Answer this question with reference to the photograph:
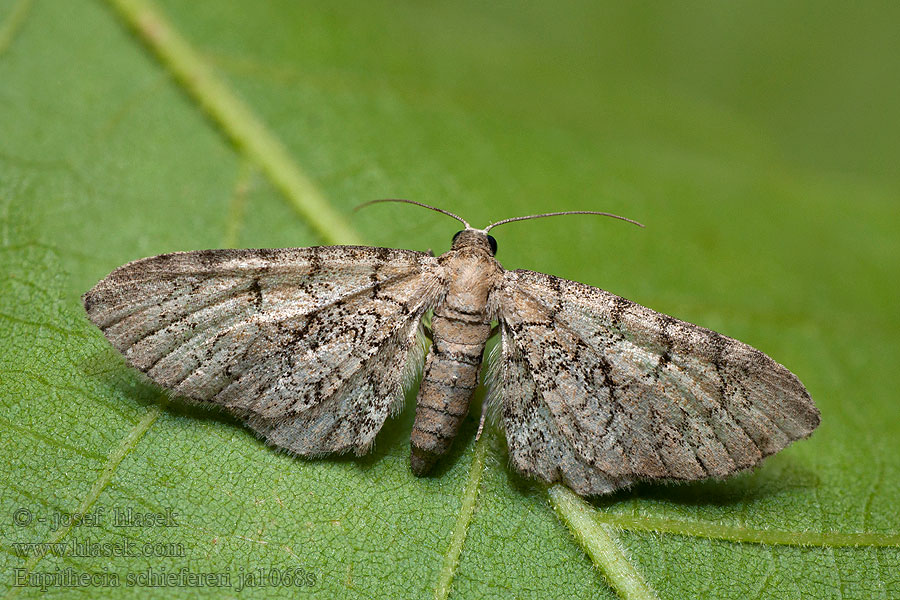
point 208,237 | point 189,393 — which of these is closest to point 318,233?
point 208,237

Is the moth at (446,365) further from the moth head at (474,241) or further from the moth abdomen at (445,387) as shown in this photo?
the moth head at (474,241)

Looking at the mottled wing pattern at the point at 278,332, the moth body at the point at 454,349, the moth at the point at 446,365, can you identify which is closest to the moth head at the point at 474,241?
the moth body at the point at 454,349

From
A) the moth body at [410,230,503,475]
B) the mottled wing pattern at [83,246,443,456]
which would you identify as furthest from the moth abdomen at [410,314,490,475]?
the mottled wing pattern at [83,246,443,456]

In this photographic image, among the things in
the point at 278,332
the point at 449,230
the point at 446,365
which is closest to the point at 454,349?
the point at 446,365

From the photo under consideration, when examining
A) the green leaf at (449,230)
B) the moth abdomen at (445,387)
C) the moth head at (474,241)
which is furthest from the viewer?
the moth head at (474,241)

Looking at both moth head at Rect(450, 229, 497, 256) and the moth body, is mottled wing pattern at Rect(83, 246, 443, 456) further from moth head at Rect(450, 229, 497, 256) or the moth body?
moth head at Rect(450, 229, 497, 256)

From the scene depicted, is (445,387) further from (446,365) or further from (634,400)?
(634,400)
